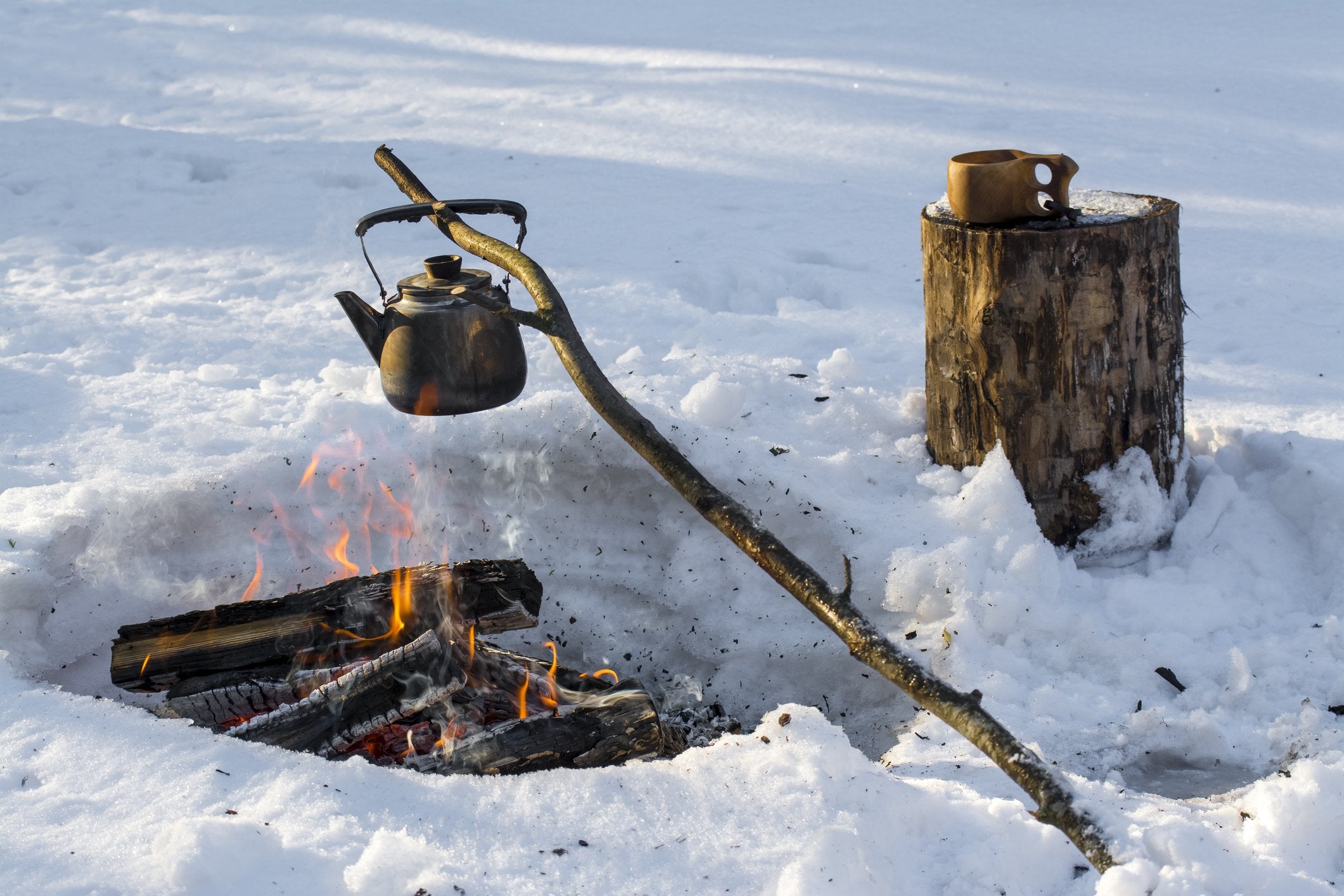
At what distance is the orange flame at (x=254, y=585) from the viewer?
140 inches

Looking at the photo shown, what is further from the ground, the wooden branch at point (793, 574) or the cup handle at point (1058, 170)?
the cup handle at point (1058, 170)

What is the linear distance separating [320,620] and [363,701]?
335 mm

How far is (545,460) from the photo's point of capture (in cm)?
382

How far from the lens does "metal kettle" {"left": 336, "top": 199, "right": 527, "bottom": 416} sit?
3.04 metres

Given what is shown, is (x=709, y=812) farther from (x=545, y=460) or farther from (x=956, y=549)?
(x=545, y=460)

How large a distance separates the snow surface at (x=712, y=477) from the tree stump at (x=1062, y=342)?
0.43 ft

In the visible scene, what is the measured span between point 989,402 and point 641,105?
5.49 m

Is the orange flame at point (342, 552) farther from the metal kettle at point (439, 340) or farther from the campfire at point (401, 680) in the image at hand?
the metal kettle at point (439, 340)

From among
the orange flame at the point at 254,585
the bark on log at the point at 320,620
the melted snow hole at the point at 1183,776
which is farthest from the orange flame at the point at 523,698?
the melted snow hole at the point at 1183,776

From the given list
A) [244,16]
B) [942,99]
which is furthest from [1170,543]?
[244,16]

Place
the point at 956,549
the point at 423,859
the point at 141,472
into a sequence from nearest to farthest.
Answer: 1. the point at 423,859
2. the point at 956,549
3. the point at 141,472

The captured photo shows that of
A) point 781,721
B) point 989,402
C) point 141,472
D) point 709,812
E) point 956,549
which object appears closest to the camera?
point 709,812

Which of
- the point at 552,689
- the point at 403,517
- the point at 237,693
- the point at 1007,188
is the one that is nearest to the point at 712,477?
the point at 552,689

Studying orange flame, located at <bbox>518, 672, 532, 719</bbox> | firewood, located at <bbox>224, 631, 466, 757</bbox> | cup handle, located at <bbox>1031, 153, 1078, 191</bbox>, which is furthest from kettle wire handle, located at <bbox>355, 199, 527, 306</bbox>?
cup handle, located at <bbox>1031, 153, 1078, 191</bbox>
